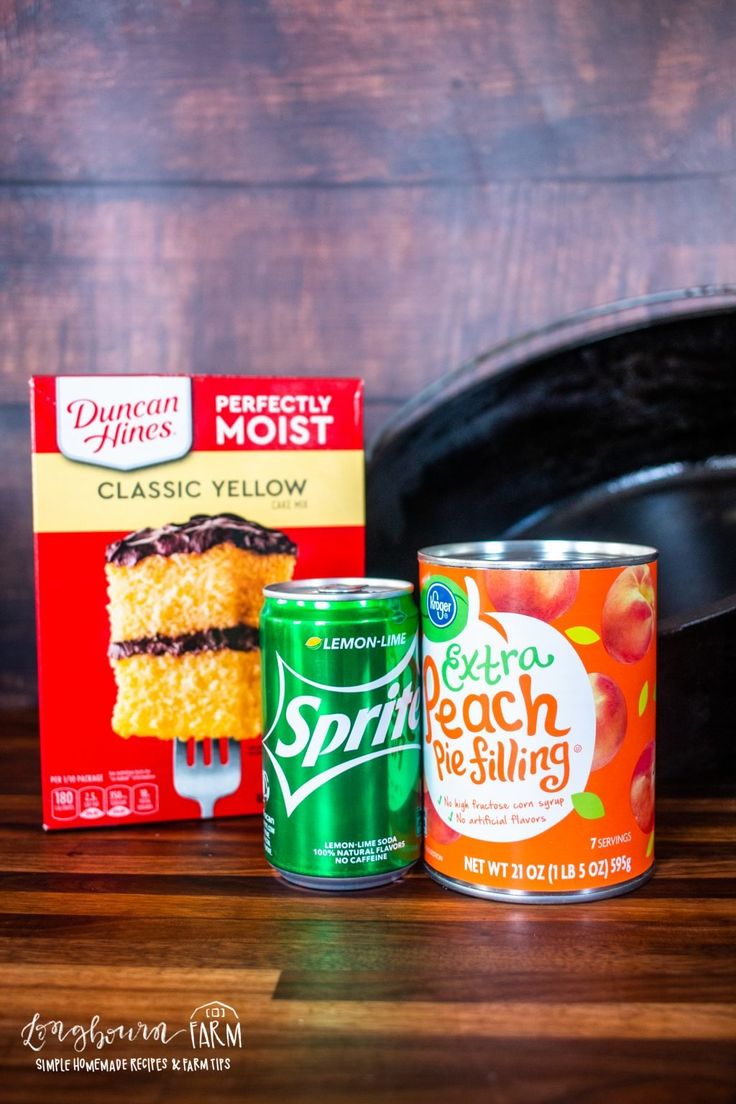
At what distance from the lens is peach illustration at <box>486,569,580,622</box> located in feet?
2.03

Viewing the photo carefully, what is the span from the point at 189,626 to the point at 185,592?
3 cm

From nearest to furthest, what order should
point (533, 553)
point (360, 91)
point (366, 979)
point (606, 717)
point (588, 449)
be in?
1. point (366, 979)
2. point (606, 717)
3. point (533, 553)
4. point (588, 449)
5. point (360, 91)

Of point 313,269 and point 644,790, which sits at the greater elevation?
point 313,269

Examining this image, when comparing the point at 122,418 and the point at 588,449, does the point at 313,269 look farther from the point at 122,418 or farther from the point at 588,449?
the point at 122,418

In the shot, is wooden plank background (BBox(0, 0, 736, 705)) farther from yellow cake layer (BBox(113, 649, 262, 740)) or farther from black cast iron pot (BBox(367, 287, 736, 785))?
yellow cake layer (BBox(113, 649, 262, 740))

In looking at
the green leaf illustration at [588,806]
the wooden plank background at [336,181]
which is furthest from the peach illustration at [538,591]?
the wooden plank background at [336,181]

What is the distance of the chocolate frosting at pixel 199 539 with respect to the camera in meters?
0.77

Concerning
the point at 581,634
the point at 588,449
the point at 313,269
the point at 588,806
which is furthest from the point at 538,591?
the point at 313,269

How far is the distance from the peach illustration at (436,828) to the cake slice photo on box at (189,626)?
174 millimetres

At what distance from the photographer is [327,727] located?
2.14 ft

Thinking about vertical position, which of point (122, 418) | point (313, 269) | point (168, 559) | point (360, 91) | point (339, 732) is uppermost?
point (360, 91)

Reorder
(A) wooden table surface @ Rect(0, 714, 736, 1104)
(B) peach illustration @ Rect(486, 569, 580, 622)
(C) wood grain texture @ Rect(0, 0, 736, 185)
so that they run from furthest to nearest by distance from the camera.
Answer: (C) wood grain texture @ Rect(0, 0, 736, 185)
(B) peach illustration @ Rect(486, 569, 580, 622)
(A) wooden table surface @ Rect(0, 714, 736, 1104)

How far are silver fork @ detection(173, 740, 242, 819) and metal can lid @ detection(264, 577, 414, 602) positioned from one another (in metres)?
0.17

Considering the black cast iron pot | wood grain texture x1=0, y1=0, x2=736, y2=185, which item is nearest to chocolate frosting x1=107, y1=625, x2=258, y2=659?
the black cast iron pot
